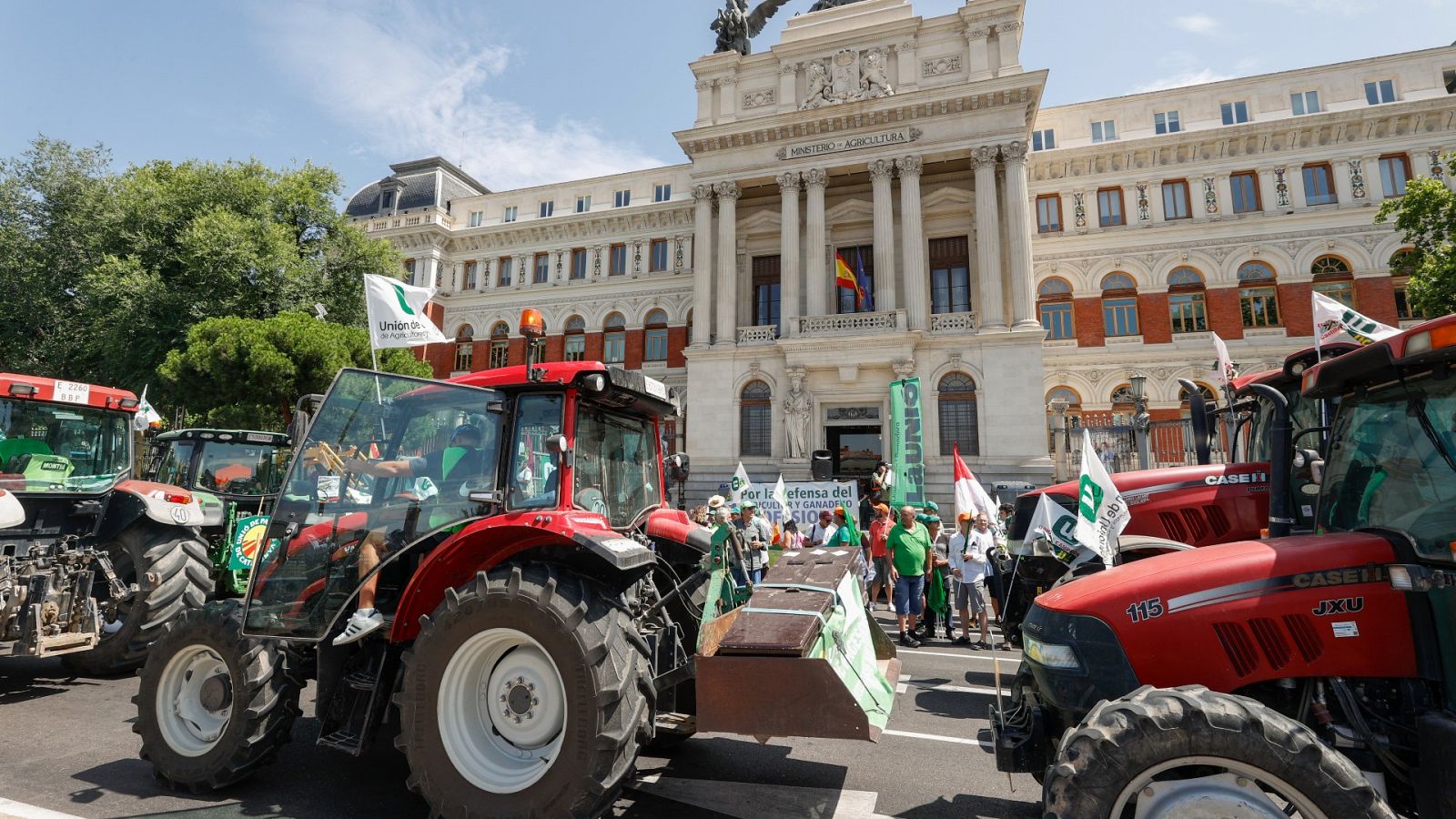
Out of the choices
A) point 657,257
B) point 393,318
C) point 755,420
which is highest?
point 657,257

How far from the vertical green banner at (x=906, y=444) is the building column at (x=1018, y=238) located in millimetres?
6123

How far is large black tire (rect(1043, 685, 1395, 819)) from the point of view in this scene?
2270 millimetres

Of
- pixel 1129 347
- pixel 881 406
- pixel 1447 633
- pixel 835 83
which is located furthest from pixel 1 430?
pixel 1129 347

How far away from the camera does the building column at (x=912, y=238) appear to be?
2389 cm

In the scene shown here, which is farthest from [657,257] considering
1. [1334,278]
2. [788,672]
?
[788,672]

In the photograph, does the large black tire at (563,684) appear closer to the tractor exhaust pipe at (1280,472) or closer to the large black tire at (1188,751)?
the large black tire at (1188,751)

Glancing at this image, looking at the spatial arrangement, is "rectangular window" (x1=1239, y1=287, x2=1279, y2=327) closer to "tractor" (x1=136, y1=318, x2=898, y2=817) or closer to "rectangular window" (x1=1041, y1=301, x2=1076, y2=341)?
"rectangular window" (x1=1041, y1=301, x2=1076, y2=341)

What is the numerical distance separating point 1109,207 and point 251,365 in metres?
29.8

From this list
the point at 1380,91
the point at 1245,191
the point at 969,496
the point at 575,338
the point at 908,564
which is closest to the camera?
the point at 908,564

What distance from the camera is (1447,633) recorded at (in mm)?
2590

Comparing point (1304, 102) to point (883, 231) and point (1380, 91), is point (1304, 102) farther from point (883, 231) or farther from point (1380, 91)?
point (883, 231)

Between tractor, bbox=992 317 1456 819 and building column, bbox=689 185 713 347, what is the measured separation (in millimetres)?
23690

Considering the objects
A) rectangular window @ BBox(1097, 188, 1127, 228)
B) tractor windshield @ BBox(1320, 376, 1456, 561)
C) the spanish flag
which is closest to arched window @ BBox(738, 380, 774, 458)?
the spanish flag

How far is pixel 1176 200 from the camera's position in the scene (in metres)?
25.7
